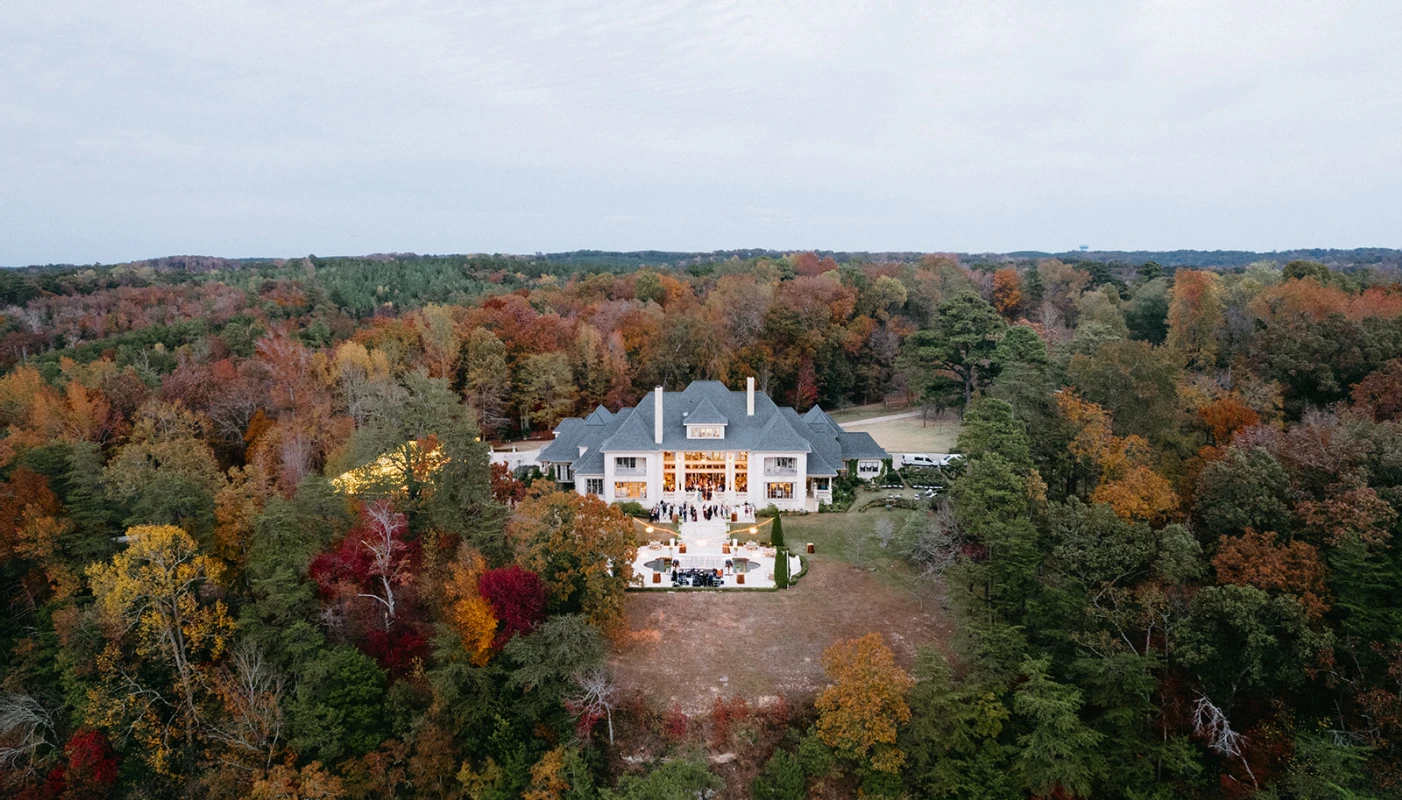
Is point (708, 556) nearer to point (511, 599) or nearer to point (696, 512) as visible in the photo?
point (696, 512)

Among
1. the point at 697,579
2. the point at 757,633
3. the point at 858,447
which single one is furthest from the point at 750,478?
the point at 757,633

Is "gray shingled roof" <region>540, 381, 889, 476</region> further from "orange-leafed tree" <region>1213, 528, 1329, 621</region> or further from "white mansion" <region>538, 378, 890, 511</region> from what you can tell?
"orange-leafed tree" <region>1213, 528, 1329, 621</region>

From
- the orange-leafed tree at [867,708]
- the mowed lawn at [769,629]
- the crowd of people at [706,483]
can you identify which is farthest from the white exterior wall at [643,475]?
the orange-leafed tree at [867,708]

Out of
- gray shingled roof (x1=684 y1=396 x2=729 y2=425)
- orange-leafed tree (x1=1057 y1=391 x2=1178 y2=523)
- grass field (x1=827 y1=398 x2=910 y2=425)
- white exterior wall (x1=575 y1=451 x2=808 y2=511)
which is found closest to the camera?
orange-leafed tree (x1=1057 y1=391 x2=1178 y2=523)

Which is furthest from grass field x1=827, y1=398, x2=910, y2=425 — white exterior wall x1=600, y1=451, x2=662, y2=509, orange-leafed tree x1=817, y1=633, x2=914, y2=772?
orange-leafed tree x1=817, y1=633, x2=914, y2=772

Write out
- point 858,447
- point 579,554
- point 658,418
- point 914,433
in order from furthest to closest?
1. point 914,433
2. point 858,447
3. point 658,418
4. point 579,554

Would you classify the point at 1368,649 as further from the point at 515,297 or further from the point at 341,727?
the point at 515,297

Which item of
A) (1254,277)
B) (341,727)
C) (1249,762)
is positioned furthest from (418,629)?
(1254,277)
